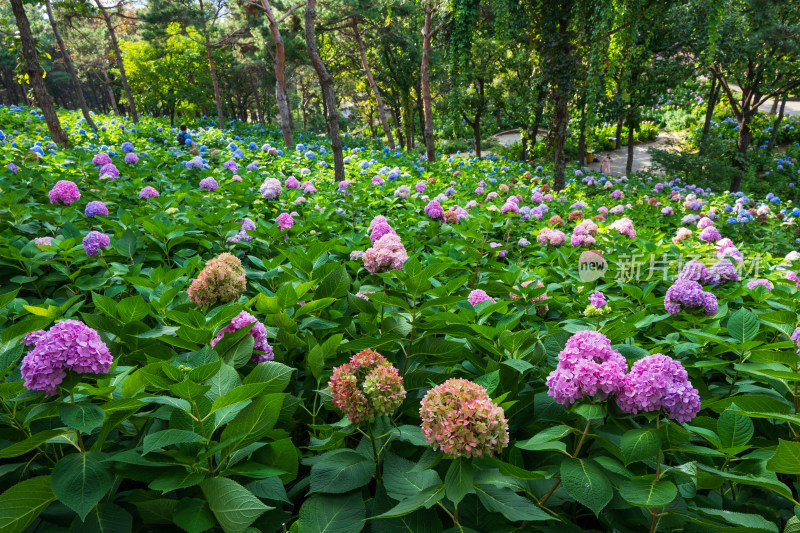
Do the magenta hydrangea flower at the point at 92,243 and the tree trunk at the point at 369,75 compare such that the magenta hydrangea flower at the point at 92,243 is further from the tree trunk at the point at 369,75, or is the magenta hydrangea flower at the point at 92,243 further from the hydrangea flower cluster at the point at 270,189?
the tree trunk at the point at 369,75

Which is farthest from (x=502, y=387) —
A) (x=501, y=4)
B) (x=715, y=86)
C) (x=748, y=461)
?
(x=715, y=86)

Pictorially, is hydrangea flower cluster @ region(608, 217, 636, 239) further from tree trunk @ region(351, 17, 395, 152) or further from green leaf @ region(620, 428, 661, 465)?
tree trunk @ region(351, 17, 395, 152)

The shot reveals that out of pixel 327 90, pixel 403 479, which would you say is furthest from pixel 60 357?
pixel 327 90

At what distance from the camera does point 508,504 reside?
2.59ft

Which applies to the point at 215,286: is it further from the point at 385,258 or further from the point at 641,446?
the point at 641,446

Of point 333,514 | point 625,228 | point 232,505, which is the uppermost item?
point 232,505

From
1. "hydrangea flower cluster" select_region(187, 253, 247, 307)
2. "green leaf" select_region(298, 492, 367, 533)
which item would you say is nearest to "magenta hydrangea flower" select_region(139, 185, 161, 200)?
"hydrangea flower cluster" select_region(187, 253, 247, 307)

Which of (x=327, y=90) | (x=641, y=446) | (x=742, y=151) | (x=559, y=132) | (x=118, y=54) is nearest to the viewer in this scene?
(x=641, y=446)

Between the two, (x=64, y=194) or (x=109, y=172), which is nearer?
(x=64, y=194)

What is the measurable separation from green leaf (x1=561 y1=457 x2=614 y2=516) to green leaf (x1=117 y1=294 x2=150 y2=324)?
1.35 m

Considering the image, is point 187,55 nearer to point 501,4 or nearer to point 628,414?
point 501,4

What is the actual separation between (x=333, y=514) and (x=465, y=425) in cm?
36

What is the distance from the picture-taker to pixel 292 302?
1471 mm

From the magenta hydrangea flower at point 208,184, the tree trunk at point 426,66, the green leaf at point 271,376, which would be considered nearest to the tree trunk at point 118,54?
the tree trunk at point 426,66
